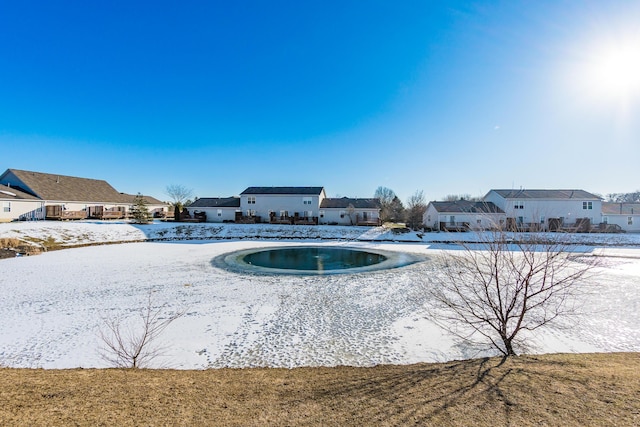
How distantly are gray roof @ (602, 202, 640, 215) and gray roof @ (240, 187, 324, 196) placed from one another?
1417 inches

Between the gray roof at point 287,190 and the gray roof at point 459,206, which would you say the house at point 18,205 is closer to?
the gray roof at point 287,190

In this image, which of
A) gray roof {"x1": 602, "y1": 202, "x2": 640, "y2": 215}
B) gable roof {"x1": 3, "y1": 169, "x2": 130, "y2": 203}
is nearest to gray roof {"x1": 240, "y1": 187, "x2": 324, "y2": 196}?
gable roof {"x1": 3, "y1": 169, "x2": 130, "y2": 203}

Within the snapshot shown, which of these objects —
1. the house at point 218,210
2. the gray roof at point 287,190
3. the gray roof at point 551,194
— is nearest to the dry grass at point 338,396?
the gray roof at point 287,190

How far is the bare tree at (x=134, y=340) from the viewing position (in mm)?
5742

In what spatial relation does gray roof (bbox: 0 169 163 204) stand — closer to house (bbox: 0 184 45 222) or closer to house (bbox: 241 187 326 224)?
house (bbox: 0 184 45 222)

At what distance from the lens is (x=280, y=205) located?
3722cm

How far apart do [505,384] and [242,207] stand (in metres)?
36.3

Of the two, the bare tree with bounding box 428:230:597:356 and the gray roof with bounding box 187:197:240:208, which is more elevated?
the gray roof with bounding box 187:197:240:208

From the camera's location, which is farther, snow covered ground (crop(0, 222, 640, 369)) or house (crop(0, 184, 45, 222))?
house (crop(0, 184, 45, 222))

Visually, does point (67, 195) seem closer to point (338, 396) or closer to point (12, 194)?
point (12, 194)

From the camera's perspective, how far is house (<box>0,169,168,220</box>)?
2981cm

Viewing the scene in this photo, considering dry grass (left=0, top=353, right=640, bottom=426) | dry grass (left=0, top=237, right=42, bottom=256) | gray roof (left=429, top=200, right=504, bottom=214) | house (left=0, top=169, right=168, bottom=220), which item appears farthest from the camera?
gray roof (left=429, top=200, right=504, bottom=214)

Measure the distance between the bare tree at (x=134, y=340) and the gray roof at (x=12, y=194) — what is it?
101 ft

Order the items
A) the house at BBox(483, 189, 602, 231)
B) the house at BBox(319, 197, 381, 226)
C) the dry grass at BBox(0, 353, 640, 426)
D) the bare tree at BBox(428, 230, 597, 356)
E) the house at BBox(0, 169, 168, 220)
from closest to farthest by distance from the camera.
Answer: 1. the dry grass at BBox(0, 353, 640, 426)
2. the bare tree at BBox(428, 230, 597, 356)
3. the house at BBox(0, 169, 168, 220)
4. the house at BBox(483, 189, 602, 231)
5. the house at BBox(319, 197, 381, 226)
